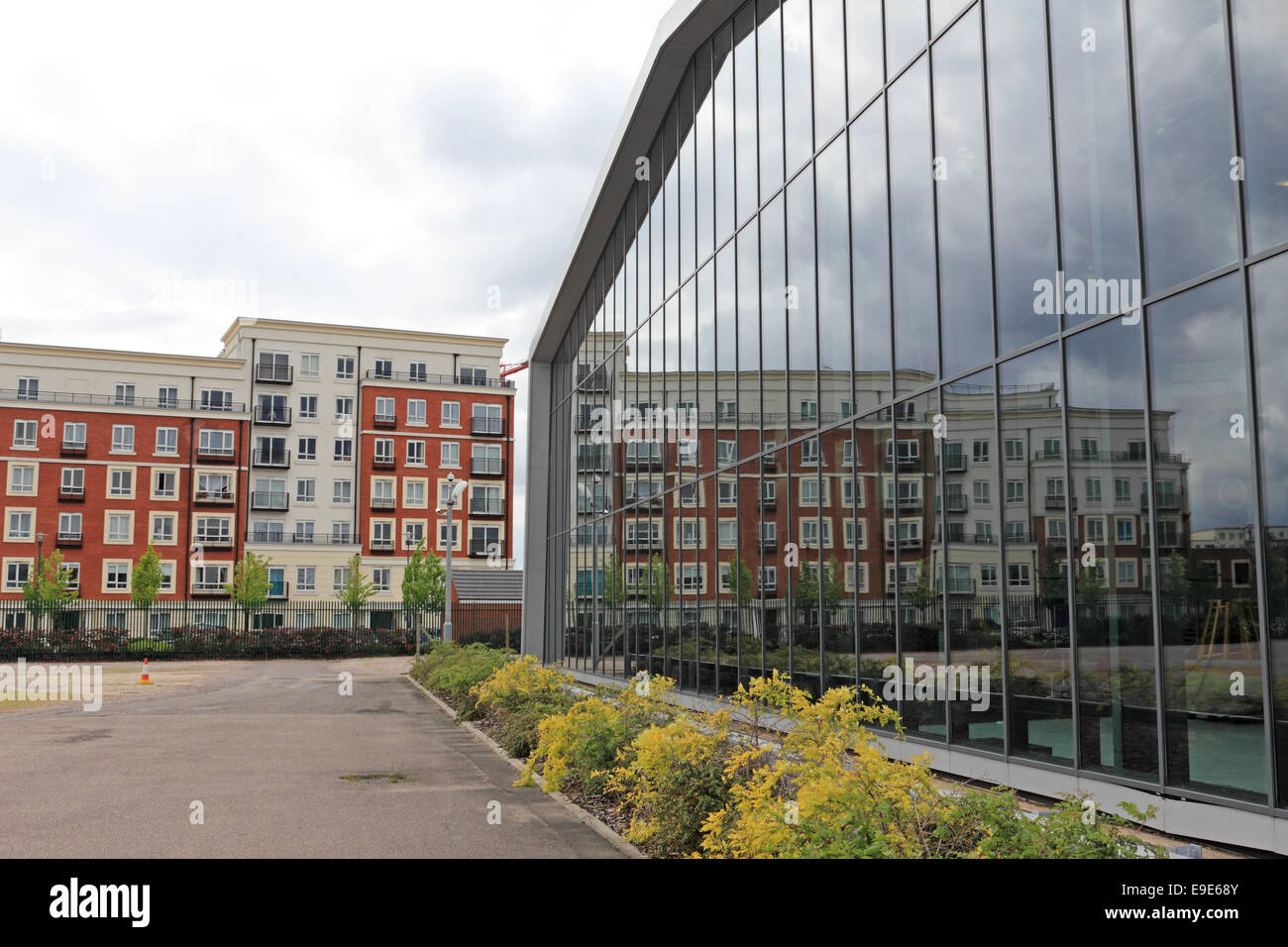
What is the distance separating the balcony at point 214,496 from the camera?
222 ft

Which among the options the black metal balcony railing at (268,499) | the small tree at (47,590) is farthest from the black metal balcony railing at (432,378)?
the small tree at (47,590)

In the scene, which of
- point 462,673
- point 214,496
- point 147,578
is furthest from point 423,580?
point 462,673

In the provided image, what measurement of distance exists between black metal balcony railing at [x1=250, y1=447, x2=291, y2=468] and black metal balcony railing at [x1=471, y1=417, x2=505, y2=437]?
1247 cm

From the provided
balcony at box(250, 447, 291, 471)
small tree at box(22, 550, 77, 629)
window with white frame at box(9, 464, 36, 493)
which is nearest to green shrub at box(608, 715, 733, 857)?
small tree at box(22, 550, 77, 629)

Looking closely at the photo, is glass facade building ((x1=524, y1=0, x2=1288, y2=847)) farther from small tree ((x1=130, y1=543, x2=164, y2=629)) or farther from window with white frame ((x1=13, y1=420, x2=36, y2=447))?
window with white frame ((x1=13, y1=420, x2=36, y2=447))

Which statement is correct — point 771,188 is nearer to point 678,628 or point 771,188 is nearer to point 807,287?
point 807,287

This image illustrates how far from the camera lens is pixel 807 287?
48.5 feet

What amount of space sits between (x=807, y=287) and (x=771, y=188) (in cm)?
238

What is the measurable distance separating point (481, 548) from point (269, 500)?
14260 millimetres

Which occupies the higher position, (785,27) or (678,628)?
(785,27)

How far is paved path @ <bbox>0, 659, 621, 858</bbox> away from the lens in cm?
895

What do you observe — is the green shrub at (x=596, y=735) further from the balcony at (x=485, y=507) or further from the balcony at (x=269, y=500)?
the balcony at (x=269, y=500)

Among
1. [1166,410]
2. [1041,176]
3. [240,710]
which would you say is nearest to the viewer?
[1166,410]
